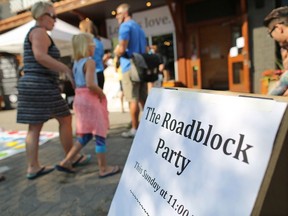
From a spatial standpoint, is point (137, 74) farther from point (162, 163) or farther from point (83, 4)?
point (83, 4)

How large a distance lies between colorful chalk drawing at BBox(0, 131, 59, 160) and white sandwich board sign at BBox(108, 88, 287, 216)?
3343 millimetres

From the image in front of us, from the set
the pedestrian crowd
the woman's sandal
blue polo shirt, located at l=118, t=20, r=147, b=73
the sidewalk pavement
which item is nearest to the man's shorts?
blue polo shirt, located at l=118, t=20, r=147, b=73

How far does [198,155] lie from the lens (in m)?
1.25

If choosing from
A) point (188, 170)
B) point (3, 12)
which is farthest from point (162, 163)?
point (3, 12)

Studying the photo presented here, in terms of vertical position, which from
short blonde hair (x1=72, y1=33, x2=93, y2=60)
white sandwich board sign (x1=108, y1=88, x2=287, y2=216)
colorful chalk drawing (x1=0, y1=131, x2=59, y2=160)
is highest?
short blonde hair (x1=72, y1=33, x2=93, y2=60)

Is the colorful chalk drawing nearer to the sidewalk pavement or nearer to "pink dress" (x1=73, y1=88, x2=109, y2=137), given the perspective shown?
the sidewalk pavement

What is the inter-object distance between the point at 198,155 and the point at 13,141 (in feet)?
15.9

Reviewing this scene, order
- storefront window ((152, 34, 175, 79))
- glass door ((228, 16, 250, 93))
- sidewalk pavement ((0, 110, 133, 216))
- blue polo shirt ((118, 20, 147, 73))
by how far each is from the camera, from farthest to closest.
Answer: storefront window ((152, 34, 175, 79)), glass door ((228, 16, 250, 93)), blue polo shirt ((118, 20, 147, 73)), sidewalk pavement ((0, 110, 133, 216))

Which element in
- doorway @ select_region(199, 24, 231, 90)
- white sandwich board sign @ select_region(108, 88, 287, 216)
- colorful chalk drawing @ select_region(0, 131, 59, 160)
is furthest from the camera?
doorway @ select_region(199, 24, 231, 90)

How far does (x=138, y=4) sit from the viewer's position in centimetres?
977

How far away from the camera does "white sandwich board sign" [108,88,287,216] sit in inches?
39.3

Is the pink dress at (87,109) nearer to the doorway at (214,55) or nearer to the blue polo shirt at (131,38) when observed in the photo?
the blue polo shirt at (131,38)

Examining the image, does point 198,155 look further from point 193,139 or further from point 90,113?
point 90,113

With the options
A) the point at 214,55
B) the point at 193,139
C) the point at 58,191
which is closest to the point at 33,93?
the point at 58,191
